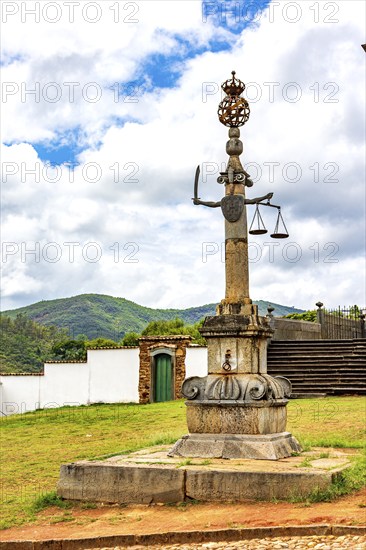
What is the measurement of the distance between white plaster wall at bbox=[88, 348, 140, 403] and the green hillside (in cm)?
7486

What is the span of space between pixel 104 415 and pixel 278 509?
11606mm

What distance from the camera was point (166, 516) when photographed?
7.00 metres

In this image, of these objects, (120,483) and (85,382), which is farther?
(85,382)

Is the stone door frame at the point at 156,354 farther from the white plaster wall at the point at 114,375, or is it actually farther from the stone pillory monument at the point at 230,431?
the stone pillory monument at the point at 230,431

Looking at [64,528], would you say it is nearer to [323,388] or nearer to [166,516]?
[166,516]

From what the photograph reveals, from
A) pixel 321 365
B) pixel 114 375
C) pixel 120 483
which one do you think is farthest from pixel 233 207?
pixel 114 375

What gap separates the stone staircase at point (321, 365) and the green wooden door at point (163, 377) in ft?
13.4

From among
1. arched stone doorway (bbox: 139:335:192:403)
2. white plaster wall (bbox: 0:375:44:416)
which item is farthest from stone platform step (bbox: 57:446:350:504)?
white plaster wall (bbox: 0:375:44:416)

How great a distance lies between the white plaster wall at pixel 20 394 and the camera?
27.9 m

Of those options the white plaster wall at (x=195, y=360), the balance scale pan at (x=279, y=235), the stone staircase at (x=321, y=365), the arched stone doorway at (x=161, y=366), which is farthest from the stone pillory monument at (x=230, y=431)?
the arched stone doorway at (x=161, y=366)

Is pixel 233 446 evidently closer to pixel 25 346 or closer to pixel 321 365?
pixel 321 365

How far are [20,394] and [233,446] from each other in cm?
2126

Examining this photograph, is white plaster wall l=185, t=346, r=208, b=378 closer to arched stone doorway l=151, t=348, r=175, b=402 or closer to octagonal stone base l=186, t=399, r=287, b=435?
arched stone doorway l=151, t=348, r=175, b=402

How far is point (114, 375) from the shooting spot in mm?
25656
